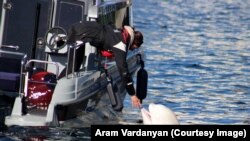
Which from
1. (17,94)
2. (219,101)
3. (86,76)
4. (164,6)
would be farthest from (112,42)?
(164,6)

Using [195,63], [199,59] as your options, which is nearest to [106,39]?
[195,63]

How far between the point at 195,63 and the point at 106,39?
13.9 m

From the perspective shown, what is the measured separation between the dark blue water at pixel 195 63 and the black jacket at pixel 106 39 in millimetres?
1070

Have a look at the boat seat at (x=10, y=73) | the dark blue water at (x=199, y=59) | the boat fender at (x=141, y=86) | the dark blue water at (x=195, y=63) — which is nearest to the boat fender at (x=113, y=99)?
the dark blue water at (x=195, y=63)

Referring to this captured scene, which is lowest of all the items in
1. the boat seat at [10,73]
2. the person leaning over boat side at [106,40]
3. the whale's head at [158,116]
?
the whale's head at [158,116]

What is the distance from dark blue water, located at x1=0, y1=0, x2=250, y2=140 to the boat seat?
2.02 ft

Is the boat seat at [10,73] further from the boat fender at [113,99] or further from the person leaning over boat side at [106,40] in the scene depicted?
the boat fender at [113,99]

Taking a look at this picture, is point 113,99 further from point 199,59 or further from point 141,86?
point 199,59

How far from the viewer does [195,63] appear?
2827 centimetres

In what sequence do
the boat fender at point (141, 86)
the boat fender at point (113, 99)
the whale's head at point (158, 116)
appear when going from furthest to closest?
1. the boat fender at point (141, 86)
2. the boat fender at point (113, 99)
3. the whale's head at point (158, 116)

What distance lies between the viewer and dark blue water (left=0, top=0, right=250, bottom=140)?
744 inches

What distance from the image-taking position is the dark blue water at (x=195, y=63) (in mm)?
18906

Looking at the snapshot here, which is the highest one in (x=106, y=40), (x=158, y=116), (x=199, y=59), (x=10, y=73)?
(x=106, y=40)

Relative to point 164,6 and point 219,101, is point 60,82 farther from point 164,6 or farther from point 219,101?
point 164,6
